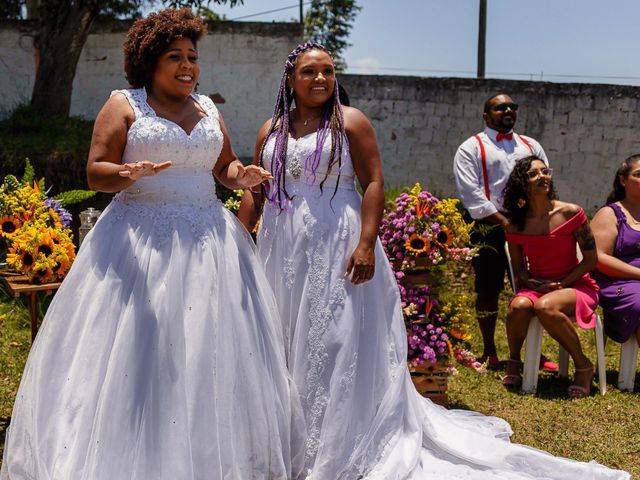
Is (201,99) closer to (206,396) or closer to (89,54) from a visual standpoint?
(206,396)

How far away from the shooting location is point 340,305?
3.95 meters

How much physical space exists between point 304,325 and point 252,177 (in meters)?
0.78

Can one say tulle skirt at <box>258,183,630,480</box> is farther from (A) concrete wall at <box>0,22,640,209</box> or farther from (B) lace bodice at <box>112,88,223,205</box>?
(A) concrete wall at <box>0,22,640,209</box>

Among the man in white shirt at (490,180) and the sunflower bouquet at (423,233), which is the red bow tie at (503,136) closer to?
the man in white shirt at (490,180)

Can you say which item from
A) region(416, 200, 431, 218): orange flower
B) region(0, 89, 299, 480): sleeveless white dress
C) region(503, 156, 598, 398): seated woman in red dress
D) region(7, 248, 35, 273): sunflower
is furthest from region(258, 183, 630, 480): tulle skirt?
region(503, 156, 598, 398): seated woman in red dress

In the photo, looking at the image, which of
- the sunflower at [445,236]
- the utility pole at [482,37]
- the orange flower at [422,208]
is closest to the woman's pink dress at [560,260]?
the sunflower at [445,236]

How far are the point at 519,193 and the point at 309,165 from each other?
7.60 ft

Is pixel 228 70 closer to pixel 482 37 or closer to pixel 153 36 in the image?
pixel 482 37

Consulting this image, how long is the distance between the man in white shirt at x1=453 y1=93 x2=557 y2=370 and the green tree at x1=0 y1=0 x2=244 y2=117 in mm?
5545

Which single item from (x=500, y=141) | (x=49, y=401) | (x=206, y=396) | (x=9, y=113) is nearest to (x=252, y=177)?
(x=206, y=396)

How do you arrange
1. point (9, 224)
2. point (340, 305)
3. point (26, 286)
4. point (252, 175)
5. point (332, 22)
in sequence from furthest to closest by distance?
1. point (332, 22)
2. point (9, 224)
3. point (26, 286)
4. point (340, 305)
5. point (252, 175)

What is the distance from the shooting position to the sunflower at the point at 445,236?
5.20m

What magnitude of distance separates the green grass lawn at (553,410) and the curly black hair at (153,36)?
7.28 ft

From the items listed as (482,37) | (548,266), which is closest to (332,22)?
(482,37)
